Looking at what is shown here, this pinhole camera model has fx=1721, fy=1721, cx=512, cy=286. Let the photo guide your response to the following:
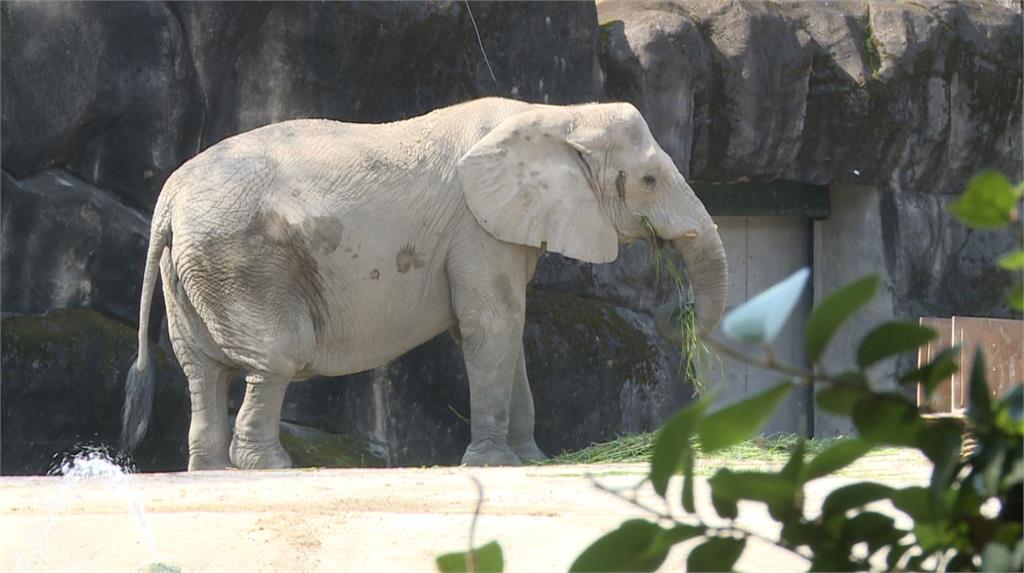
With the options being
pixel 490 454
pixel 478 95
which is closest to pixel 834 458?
pixel 490 454

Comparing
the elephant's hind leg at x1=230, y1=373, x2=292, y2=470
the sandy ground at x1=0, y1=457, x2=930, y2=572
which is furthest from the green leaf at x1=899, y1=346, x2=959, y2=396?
the elephant's hind leg at x1=230, y1=373, x2=292, y2=470

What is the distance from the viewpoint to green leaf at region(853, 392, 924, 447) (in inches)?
32.0

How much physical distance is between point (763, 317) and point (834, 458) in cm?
21

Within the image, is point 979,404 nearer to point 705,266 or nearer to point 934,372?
point 934,372

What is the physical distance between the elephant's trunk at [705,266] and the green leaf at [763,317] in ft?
23.1

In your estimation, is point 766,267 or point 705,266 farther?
point 766,267

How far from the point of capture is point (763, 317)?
703 mm

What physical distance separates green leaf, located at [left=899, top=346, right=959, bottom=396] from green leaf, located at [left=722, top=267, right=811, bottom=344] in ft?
0.38

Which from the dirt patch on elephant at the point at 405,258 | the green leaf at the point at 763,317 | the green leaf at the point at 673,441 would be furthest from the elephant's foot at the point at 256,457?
the green leaf at the point at 763,317

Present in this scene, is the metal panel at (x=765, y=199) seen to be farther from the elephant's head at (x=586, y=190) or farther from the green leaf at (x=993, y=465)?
the green leaf at (x=993, y=465)

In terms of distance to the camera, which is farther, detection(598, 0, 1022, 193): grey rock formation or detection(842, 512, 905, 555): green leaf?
detection(598, 0, 1022, 193): grey rock formation

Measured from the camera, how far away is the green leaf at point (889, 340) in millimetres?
796

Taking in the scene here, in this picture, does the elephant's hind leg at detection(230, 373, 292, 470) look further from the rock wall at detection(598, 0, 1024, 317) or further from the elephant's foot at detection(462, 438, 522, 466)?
the rock wall at detection(598, 0, 1024, 317)

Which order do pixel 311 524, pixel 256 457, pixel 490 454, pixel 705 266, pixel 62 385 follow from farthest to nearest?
pixel 62 385 < pixel 705 266 < pixel 490 454 < pixel 256 457 < pixel 311 524
